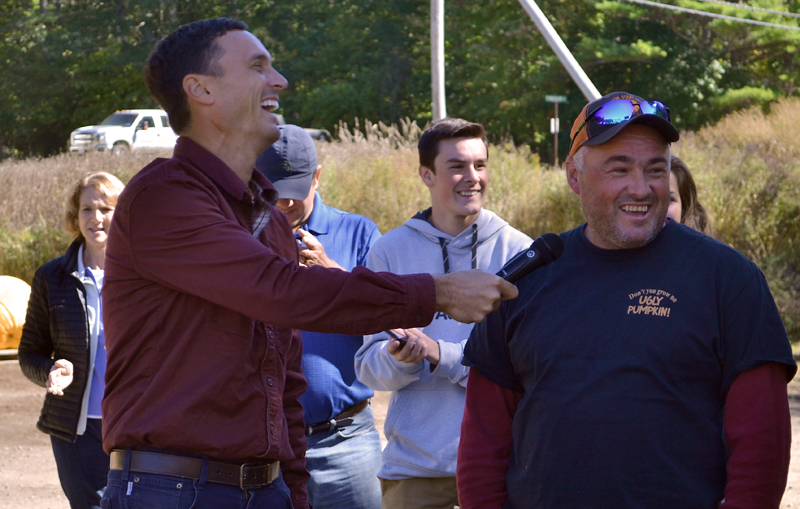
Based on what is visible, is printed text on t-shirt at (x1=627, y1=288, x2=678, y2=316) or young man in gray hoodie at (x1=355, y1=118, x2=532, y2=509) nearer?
printed text on t-shirt at (x1=627, y1=288, x2=678, y2=316)

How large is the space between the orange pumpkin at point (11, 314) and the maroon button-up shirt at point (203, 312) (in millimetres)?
9768

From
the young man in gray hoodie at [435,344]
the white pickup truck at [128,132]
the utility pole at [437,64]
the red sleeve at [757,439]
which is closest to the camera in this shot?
the red sleeve at [757,439]

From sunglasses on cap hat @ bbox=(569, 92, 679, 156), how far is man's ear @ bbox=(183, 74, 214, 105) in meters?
1.15

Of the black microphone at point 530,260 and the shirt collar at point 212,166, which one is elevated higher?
the shirt collar at point 212,166

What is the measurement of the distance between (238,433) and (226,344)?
0.79ft

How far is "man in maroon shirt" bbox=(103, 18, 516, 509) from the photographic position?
2.43m

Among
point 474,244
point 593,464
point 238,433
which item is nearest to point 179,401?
point 238,433

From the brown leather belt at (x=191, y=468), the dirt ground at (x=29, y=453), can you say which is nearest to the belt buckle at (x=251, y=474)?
the brown leather belt at (x=191, y=468)

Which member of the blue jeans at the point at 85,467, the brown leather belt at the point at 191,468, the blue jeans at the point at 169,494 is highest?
the brown leather belt at the point at 191,468

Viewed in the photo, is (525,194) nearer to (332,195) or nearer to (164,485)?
(332,195)

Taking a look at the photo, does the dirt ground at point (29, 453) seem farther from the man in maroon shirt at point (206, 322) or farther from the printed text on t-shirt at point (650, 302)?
the man in maroon shirt at point (206, 322)

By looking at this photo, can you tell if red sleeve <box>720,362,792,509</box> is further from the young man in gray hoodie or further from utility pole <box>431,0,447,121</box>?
utility pole <box>431,0,447,121</box>

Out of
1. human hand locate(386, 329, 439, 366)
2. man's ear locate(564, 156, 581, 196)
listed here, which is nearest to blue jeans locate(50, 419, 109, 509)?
human hand locate(386, 329, 439, 366)

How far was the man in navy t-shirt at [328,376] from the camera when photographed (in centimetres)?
420
